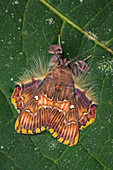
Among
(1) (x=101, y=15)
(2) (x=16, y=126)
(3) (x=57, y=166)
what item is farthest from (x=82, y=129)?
(1) (x=101, y=15)

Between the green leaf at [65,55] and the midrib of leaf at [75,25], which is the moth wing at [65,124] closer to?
the green leaf at [65,55]

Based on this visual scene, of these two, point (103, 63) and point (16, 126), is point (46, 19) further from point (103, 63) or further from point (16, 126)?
point (16, 126)

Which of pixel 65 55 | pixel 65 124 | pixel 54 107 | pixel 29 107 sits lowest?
pixel 65 124

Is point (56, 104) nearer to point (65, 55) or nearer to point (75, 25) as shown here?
point (65, 55)

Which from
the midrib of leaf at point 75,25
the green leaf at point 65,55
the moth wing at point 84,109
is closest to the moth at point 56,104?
the moth wing at point 84,109

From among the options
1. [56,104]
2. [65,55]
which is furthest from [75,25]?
[56,104]

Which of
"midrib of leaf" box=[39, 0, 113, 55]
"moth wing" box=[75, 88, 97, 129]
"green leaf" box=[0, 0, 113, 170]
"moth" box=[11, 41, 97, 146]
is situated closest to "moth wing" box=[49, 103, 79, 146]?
"moth" box=[11, 41, 97, 146]
